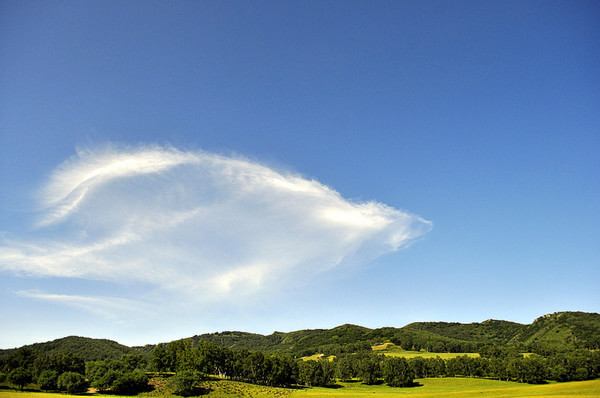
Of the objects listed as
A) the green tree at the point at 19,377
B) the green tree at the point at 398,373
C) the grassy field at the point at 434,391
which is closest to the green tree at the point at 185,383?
the grassy field at the point at 434,391

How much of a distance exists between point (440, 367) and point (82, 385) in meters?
167

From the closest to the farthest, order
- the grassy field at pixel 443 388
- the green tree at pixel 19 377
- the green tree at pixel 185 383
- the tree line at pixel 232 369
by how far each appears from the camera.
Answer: the green tree at pixel 19 377 < the green tree at pixel 185 383 < the tree line at pixel 232 369 < the grassy field at pixel 443 388

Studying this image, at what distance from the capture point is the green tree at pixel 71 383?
109 meters

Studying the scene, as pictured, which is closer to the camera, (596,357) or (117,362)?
(117,362)

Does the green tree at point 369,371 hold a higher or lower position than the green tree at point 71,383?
lower

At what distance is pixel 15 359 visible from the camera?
5212 inches

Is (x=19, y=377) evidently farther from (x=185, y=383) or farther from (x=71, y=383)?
(x=185, y=383)

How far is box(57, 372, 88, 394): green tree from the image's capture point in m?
109

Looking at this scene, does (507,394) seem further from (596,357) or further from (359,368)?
(596,357)

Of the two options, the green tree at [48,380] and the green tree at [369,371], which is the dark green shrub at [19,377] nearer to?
the green tree at [48,380]

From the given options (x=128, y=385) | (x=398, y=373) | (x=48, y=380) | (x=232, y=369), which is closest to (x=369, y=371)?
(x=398, y=373)

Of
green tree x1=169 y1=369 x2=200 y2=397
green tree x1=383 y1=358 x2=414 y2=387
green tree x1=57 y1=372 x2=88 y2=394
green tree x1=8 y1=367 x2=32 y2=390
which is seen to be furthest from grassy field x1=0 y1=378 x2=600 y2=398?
green tree x1=57 y1=372 x2=88 y2=394

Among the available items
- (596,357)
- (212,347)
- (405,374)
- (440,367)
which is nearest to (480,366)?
(440,367)

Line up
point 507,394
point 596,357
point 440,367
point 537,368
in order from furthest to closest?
point 440,367 < point 596,357 < point 537,368 < point 507,394
